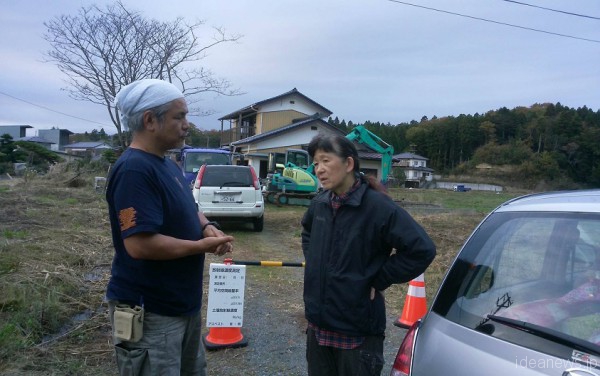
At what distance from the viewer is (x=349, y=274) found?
7.13 ft

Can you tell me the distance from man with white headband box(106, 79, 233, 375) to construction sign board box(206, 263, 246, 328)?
2.14 m

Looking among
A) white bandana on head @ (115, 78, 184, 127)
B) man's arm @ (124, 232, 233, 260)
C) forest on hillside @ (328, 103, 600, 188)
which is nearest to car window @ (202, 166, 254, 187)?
white bandana on head @ (115, 78, 184, 127)

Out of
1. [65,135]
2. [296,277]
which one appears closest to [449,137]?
[65,135]

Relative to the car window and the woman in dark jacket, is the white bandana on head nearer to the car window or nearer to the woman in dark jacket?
the woman in dark jacket

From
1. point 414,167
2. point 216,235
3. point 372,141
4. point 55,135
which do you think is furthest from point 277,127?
point 55,135

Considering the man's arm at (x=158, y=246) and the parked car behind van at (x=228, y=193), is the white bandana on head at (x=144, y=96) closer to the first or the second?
the man's arm at (x=158, y=246)

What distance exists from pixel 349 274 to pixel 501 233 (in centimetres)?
73

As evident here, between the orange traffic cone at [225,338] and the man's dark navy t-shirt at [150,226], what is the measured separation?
2256mm

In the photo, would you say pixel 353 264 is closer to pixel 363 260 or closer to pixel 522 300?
A: pixel 363 260

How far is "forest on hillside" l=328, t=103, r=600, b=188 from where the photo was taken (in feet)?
163

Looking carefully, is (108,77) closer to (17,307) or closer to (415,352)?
(17,307)

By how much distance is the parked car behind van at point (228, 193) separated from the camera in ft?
33.9

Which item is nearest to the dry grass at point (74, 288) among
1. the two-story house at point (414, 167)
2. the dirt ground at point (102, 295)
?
the dirt ground at point (102, 295)

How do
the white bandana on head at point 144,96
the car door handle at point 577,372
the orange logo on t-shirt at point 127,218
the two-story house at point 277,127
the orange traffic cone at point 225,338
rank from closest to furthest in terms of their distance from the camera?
the car door handle at point 577,372 < the orange logo on t-shirt at point 127,218 < the white bandana on head at point 144,96 < the orange traffic cone at point 225,338 < the two-story house at point 277,127
